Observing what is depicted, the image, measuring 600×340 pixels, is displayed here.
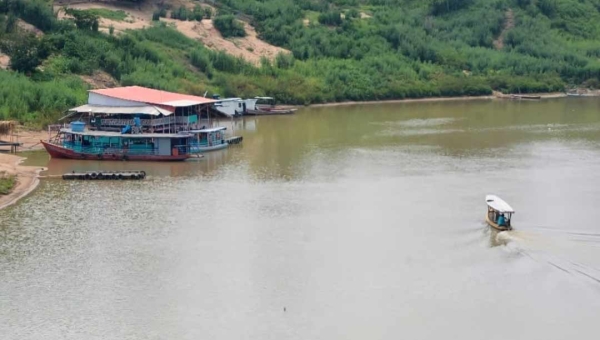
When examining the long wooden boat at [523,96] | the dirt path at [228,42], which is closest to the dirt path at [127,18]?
the dirt path at [228,42]

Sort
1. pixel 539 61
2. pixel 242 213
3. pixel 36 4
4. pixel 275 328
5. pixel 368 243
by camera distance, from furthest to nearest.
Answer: pixel 539 61, pixel 36 4, pixel 242 213, pixel 368 243, pixel 275 328

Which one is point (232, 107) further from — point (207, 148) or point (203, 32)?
point (207, 148)

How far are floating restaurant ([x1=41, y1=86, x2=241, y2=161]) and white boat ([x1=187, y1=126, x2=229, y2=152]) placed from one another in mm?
39

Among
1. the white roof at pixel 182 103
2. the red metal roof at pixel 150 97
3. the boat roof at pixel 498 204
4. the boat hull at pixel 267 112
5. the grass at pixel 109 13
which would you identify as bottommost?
the boat roof at pixel 498 204

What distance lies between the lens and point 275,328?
21656 mm

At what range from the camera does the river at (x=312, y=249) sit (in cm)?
2212

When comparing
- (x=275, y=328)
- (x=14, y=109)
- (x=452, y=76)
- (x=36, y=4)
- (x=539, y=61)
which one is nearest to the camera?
(x=275, y=328)

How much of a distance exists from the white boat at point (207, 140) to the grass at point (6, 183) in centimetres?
886

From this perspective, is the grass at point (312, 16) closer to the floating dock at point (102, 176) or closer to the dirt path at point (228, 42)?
the dirt path at point (228, 42)

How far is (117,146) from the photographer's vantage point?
4103cm

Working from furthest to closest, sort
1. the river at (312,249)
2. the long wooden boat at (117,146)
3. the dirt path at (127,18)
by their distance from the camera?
the dirt path at (127,18), the long wooden boat at (117,146), the river at (312,249)

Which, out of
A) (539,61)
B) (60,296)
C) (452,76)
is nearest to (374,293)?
(60,296)

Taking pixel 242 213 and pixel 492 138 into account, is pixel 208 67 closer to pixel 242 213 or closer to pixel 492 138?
pixel 492 138

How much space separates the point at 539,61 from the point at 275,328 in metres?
58.0
